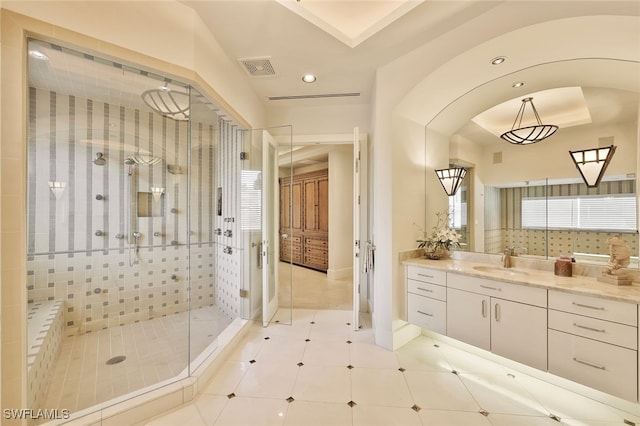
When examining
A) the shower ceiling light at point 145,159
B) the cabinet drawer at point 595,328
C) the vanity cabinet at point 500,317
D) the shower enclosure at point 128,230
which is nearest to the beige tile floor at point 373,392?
the vanity cabinet at point 500,317

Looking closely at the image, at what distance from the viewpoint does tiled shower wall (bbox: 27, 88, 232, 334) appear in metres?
2.39

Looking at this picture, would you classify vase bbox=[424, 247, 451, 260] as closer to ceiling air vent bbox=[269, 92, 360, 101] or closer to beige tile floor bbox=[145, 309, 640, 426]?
beige tile floor bbox=[145, 309, 640, 426]

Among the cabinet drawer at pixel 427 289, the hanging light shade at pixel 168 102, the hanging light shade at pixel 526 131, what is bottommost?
the cabinet drawer at pixel 427 289

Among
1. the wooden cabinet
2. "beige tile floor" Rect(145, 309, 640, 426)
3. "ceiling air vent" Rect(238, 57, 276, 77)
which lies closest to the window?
"beige tile floor" Rect(145, 309, 640, 426)

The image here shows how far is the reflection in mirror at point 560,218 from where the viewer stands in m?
1.85

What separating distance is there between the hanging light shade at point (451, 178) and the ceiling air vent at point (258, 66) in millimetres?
2220

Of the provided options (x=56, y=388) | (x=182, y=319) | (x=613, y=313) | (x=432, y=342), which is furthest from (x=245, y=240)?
(x=613, y=313)

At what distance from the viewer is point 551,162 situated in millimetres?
2189

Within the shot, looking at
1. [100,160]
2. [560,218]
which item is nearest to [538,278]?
[560,218]

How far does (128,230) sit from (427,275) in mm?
3630

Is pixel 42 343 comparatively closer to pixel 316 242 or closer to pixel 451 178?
pixel 451 178

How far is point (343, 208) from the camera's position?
5266mm

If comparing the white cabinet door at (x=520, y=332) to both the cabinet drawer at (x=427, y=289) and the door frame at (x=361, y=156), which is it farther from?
the door frame at (x=361, y=156)

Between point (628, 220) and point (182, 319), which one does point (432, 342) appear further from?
point (182, 319)
